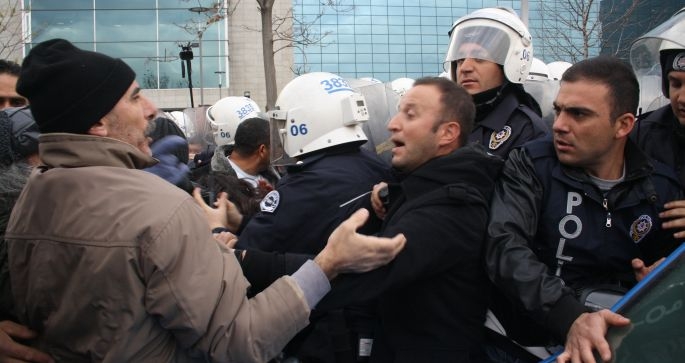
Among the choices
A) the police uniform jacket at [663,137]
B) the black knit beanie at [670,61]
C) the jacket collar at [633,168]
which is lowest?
the jacket collar at [633,168]

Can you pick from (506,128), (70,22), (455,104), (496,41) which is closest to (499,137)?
(506,128)

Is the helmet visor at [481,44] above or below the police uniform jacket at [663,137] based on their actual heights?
above

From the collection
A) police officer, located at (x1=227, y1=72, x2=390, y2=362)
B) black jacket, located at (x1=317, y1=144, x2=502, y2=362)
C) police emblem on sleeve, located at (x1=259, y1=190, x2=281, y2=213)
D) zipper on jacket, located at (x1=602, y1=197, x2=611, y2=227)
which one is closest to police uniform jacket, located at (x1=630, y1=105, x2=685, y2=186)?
zipper on jacket, located at (x1=602, y1=197, x2=611, y2=227)

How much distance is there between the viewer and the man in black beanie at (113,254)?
183 centimetres

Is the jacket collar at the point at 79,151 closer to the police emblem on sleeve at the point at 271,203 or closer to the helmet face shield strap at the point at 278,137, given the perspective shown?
the police emblem on sleeve at the point at 271,203

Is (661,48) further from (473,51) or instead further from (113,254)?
(113,254)

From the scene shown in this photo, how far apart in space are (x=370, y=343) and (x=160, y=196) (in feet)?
4.18

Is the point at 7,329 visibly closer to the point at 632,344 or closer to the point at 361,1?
the point at 632,344

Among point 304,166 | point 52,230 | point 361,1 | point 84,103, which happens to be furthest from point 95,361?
point 361,1

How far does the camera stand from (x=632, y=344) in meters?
1.81

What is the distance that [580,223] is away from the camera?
240cm

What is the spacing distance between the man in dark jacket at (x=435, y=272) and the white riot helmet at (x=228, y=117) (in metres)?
5.71

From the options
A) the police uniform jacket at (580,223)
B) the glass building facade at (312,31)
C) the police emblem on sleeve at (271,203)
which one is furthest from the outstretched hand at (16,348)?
the glass building facade at (312,31)

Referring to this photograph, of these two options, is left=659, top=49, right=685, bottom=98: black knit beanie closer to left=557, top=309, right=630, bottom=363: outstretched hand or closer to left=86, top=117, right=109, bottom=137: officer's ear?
left=557, top=309, right=630, bottom=363: outstretched hand
